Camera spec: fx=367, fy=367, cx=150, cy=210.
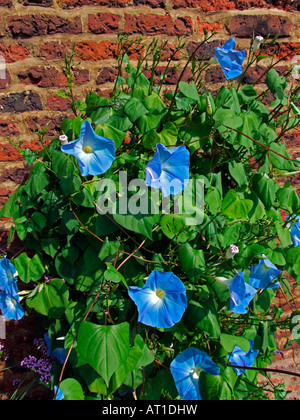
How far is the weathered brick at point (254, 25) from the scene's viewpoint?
1738mm

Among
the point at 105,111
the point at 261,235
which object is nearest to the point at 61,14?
the point at 105,111

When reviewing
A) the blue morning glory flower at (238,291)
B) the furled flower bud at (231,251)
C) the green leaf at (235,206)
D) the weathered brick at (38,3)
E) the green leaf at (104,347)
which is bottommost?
the green leaf at (104,347)

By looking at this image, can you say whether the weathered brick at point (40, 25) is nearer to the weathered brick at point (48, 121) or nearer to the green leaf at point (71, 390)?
the weathered brick at point (48, 121)

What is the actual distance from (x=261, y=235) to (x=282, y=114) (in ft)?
2.21

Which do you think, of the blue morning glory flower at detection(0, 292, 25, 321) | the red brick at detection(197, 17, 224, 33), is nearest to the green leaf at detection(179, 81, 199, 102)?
the red brick at detection(197, 17, 224, 33)

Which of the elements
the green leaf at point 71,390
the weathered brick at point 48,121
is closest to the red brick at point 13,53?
the weathered brick at point 48,121

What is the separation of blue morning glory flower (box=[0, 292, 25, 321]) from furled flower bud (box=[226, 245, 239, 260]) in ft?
2.45

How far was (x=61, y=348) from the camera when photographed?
55.3 inches

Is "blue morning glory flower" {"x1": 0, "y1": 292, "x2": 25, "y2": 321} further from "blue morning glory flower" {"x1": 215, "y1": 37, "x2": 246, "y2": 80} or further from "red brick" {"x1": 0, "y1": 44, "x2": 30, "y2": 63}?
"blue morning glory flower" {"x1": 215, "y1": 37, "x2": 246, "y2": 80}

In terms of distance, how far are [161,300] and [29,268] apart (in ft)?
1.61

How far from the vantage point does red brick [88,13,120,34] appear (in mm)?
1557

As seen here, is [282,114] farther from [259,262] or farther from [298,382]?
[298,382]

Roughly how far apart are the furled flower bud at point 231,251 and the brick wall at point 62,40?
0.90 m
